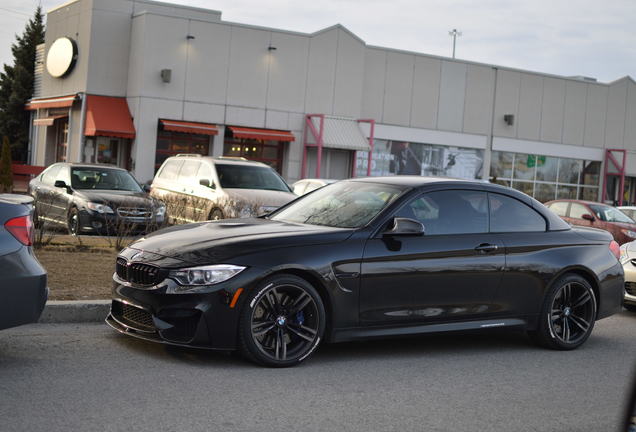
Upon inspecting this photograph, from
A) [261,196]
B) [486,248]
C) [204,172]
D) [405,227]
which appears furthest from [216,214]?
[405,227]

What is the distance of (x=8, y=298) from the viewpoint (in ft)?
19.2

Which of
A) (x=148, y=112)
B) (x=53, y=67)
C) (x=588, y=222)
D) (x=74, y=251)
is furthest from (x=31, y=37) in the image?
(x=74, y=251)

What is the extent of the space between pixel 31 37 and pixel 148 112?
103 feet

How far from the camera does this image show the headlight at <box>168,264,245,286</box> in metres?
6.44

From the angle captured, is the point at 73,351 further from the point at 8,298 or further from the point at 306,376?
the point at 306,376

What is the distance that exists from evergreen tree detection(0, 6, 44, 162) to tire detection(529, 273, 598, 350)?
170ft

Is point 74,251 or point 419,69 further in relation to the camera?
point 419,69

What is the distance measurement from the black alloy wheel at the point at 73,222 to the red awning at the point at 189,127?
1685 cm

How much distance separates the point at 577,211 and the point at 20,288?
757 inches

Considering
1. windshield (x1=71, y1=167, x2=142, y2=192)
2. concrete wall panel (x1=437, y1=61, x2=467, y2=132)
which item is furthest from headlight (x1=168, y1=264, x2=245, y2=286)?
concrete wall panel (x1=437, y1=61, x2=467, y2=132)

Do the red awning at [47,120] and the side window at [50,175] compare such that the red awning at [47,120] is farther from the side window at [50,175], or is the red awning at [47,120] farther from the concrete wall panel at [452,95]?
the side window at [50,175]

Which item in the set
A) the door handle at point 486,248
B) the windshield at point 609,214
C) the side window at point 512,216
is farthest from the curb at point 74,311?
the windshield at point 609,214

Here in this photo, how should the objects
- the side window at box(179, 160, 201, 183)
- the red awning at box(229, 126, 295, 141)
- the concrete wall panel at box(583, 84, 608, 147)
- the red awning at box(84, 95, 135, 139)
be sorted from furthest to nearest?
1. the concrete wall panel at box(583, 84, 608, 147)
2. the red awning at box(229, 126, 295, 141)
3. the red awning at box(84, 95, 135, 139)
4. the side window at box(179, 160, 201, 183)

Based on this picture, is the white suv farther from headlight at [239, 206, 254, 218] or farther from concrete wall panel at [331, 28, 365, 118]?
concrete wall panel at [331, 28, 365, 118]
